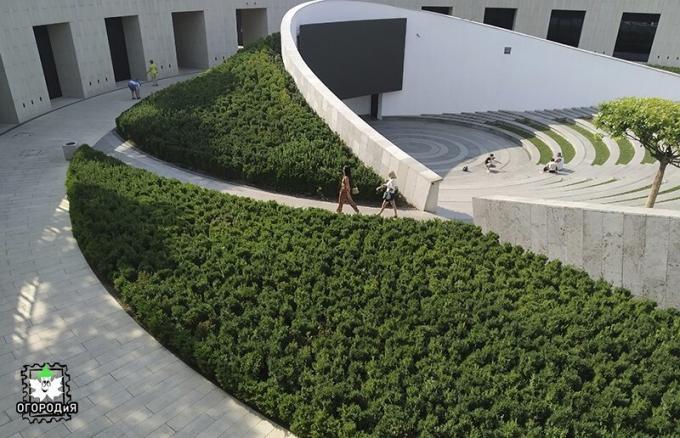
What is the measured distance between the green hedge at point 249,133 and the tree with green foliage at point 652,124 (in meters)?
6.53

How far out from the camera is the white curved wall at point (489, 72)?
25.8 metres

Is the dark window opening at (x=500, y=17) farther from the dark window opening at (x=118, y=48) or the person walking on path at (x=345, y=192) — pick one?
the person walking on path at (x=345, y=192)

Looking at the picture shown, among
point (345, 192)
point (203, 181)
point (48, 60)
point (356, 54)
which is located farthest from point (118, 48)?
point (345, 192)

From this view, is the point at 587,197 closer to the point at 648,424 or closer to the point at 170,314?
the point at 648,424

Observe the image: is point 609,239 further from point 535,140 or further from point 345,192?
point 535,140

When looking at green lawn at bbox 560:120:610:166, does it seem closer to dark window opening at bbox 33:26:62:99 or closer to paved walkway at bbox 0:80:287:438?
paved walkway at bbox 0:80:287:438

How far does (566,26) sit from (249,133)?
29.7 meters

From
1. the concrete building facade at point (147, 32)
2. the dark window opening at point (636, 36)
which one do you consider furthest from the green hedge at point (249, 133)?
the dark window opening at point (636, 36)

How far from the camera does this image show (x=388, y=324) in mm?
7477

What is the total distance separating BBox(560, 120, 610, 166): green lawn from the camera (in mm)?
20422

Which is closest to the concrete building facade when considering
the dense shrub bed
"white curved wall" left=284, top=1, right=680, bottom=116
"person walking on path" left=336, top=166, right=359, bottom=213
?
"white curved wall" left=284, top=1, right=680, bottom=116

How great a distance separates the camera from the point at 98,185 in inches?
467

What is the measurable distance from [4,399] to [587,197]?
13991 mm

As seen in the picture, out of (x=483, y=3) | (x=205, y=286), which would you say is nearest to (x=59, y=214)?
(x=205, y=286)
